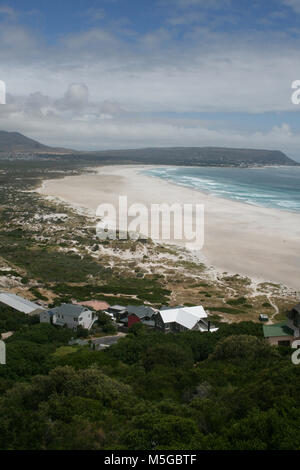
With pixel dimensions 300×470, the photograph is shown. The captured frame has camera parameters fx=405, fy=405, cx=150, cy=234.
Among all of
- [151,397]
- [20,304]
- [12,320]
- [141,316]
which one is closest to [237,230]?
[141,316]

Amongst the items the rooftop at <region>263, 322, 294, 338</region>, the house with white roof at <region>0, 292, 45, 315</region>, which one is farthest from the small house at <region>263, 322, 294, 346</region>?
the house with white roof at <region>0, 292, 45, 315</region>

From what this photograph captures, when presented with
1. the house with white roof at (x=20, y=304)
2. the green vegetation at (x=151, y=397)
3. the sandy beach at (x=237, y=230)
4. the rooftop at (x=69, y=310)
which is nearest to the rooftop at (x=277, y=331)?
the green vegetation at (x=151, y=397)

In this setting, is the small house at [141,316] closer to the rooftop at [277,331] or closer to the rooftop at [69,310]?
the rooftop at [69,310]

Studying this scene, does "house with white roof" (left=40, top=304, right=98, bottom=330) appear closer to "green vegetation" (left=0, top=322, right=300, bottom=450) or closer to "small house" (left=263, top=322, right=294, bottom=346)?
"green vegetation" (left=0, top=322, right=300, bottom=450)

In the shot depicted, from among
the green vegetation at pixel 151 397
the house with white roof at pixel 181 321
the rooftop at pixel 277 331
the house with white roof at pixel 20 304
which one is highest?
the green vegetation at pixel 151 397

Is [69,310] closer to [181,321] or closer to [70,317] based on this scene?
[70,317]

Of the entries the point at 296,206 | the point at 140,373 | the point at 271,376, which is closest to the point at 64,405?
the point at 140,373

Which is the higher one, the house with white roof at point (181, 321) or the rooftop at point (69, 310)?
the rooftop at point (69, 310)
